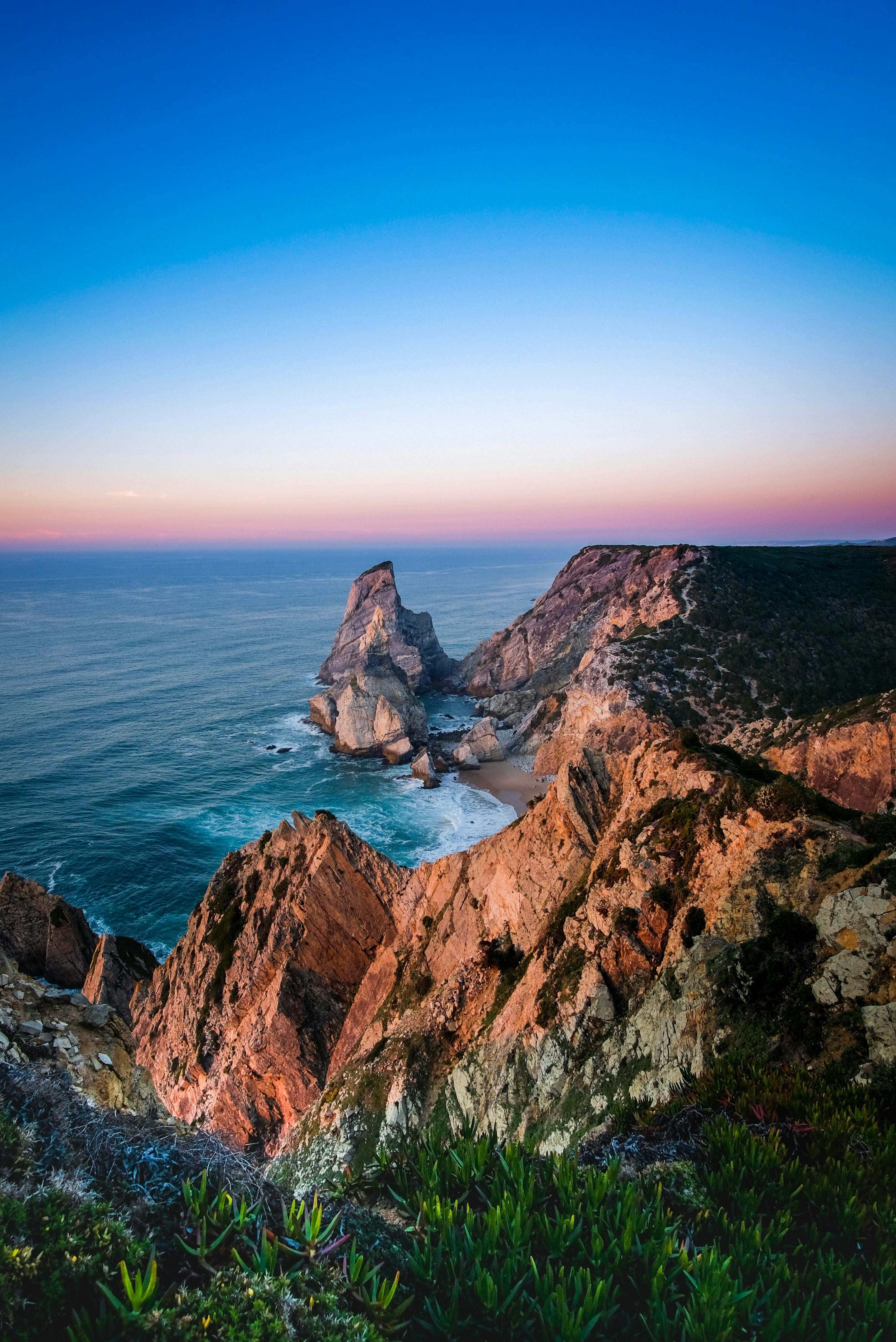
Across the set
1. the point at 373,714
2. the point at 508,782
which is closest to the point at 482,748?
the point at 508,782

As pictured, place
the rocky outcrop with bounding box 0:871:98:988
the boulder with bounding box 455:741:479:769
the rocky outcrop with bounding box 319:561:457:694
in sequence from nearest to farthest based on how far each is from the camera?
the rocky outcrop with bounding box 0:871:98:988 < the boulder with bounding box 455:741:479:769 < the rocky outcrop with bounding box 319:561:457:694

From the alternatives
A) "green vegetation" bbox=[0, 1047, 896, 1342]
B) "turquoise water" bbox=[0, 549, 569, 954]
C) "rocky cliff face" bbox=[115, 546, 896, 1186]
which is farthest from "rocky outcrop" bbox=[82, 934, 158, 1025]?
"green vegetation" bbox=[0, 1047, 896, 1342]

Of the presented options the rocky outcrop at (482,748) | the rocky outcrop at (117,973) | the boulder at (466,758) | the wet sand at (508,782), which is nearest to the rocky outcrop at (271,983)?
the rocky outcrop at (117,973)

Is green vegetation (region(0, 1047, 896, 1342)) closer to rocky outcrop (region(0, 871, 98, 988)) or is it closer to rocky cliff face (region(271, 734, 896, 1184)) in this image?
rocky cliff face (region(271, 734, 896, 1184))

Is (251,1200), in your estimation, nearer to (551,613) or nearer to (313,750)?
(313,750)

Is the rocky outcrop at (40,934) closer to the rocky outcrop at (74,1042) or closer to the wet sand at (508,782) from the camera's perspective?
the rocky outcrop at (74,1042)

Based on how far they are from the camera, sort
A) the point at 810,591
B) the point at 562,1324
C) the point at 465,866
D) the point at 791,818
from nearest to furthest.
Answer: the point at 562,1324 < the point at 791,818 < the point at 465,866 < the point at 810,591

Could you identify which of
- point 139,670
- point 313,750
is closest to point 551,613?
point 313,750
